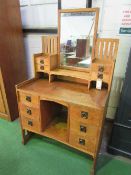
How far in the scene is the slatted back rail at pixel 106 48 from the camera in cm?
136

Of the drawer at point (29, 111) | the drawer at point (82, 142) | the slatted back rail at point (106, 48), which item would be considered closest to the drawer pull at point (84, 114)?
the drawer at point (82, 142)

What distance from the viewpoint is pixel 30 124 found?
5.26 feet

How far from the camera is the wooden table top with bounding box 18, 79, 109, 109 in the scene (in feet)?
4.09

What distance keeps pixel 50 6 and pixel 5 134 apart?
1804 millimetres

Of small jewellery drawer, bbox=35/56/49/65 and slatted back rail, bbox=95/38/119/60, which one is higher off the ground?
slatted back rail, bbox=95/38/119/60

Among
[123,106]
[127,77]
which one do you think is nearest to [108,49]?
[127,77]

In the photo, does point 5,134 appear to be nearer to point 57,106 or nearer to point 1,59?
point 57,106

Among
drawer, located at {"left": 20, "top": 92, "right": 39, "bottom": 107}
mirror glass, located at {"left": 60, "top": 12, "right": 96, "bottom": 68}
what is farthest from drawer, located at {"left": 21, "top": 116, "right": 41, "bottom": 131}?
mirror glass, located at {"left": 60, "top": 12, "right": 96, "bottom": 68}

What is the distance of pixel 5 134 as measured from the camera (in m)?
1.93

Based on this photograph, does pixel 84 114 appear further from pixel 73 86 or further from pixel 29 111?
pixel 29 111

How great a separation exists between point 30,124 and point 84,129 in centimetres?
65

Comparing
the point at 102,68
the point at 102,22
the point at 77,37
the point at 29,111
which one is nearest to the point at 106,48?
the point at 102,68

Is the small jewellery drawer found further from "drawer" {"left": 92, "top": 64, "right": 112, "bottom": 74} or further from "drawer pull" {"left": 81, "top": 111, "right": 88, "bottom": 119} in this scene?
"drawer pull" {"left": 81, "top": 111, "right": 88, "bottom": 119}

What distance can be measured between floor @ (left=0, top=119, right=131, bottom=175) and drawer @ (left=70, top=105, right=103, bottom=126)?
0.59 meters
